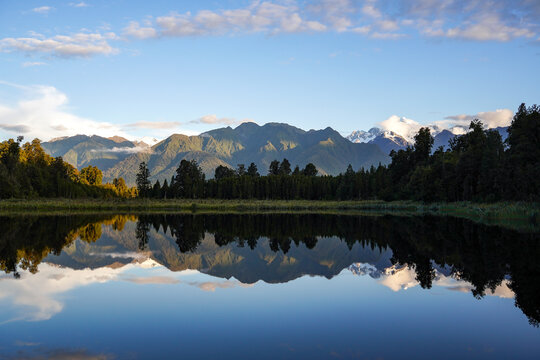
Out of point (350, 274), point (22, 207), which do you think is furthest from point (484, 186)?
point (22, 207)

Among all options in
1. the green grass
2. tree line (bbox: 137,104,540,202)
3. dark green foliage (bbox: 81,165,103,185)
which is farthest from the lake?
dark green foliage (bbox: 81,165,103,185)

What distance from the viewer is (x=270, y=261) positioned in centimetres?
2138

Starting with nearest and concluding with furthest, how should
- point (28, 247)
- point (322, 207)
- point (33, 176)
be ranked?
1. point (28, 247)
2. point (322, 207)
3. point (33, 176)

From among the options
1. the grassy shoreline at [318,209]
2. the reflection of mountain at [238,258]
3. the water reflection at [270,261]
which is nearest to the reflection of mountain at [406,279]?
the water reflection at [270,261]

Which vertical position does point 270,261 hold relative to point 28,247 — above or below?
below

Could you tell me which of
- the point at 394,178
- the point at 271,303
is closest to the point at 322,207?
the point at 394,178

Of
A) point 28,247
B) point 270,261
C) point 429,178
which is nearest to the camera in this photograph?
point 270,261

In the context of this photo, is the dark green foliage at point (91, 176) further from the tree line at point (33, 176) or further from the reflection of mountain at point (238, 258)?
the reflection of mountain at point (238, 258)

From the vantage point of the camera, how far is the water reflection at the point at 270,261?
15.1 m

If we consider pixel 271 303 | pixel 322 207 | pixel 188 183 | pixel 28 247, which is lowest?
pixel 322 207

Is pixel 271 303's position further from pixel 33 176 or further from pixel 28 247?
pixel 33 176

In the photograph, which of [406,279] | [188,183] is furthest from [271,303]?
[188,183]

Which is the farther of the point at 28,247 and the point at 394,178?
the point at 394,178

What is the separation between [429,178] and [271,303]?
79.8 meters
